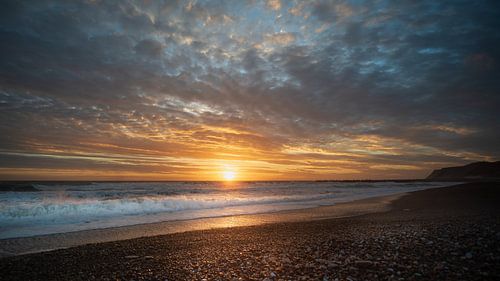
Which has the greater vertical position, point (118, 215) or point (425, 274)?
point (425, 274)

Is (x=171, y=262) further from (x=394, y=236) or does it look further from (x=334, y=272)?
(x=394, y=236)

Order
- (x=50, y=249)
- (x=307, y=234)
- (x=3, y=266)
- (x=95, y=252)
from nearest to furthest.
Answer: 1. (x=3, y=266)
2. (x=95, y=252)
3. (x=50, y=249)
4. (x=307, y=234)

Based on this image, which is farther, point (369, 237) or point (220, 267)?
point (369, 237)

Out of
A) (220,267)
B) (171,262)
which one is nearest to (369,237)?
(220,267)

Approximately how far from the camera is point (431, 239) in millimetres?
9523

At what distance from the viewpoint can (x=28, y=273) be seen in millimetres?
7383

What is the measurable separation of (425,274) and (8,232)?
18.7 meters

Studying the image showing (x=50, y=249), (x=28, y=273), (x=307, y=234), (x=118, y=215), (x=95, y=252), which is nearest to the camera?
(x=28, y=273)

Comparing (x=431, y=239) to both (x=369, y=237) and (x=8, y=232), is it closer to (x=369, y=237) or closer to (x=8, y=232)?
(x=369, y=237)

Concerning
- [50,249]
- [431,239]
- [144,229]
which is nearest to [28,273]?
[50,249]

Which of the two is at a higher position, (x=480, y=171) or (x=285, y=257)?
(x=480, y=171)

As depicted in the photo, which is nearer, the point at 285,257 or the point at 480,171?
the point at 285,257

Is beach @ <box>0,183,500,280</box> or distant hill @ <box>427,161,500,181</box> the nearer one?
beach @ <box>0,183,500,280</box>

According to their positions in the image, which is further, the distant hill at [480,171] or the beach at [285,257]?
the distant hill at [480,171]
